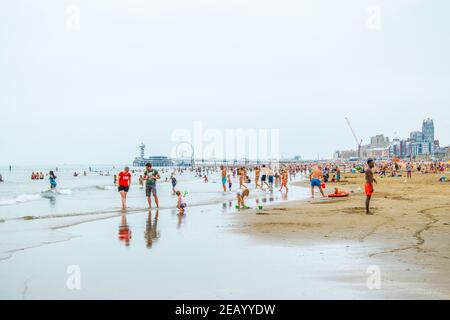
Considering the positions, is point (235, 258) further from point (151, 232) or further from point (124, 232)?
point (124, 232)

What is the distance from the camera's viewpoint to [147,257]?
27.1 ft

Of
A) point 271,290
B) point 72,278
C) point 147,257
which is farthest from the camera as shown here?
point 147,257

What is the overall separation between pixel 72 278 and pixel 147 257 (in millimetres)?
1797

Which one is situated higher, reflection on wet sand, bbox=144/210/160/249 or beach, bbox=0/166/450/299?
beach, bbox=0/166/450/299

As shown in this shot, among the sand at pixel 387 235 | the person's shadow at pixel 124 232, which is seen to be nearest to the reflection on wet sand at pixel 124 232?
the person's shadow at pixel 124 232

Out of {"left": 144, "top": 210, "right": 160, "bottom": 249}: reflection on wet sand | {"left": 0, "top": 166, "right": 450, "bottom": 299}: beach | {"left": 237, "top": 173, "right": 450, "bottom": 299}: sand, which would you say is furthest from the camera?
{"left": 144, "top": 210, "right": 160, "bottom": 249}: reflection on wet sand

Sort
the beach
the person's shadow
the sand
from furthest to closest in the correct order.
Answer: the person's shadow < the sand < the beach

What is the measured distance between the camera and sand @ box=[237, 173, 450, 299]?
6.17 meters

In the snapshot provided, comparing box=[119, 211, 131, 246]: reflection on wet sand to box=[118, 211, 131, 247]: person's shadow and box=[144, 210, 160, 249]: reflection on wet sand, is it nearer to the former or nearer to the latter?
box=[118, 211, 131, 247]: person's shadow

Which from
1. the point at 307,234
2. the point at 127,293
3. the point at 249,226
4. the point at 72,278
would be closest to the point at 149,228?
the point at 249,226

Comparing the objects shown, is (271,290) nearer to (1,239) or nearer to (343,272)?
(343,272)

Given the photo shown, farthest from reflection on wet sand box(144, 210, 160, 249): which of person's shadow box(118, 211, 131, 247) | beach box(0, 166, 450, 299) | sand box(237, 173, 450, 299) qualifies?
sand box(237, 173, 450, 299)

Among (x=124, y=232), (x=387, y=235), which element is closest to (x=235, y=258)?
(x=387, y=235)
